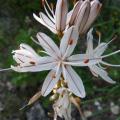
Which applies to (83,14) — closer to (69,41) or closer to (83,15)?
(83,15)

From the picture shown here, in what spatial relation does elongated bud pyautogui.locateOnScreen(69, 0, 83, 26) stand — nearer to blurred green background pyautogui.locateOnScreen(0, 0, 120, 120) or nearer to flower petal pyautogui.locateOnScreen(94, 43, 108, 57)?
flower petal pyautogui.locateOnScreen(94, 43, 108, 57)

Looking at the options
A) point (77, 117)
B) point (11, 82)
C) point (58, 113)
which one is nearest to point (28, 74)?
point (11, 82)

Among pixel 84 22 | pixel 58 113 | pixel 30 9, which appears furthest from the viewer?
pixel 30 9

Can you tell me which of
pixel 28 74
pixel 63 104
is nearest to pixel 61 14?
pixel 63 104

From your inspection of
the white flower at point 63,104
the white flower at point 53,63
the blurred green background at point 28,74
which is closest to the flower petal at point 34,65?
the white flower at point 53,63

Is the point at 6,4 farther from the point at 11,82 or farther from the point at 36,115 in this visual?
the point at 36,115

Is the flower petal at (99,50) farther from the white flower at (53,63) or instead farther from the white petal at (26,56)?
the white petal at (26,56)

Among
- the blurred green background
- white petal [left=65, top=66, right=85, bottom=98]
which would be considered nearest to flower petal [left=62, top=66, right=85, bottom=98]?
white petal [left=65, top=66, right=85, bottom=98]
